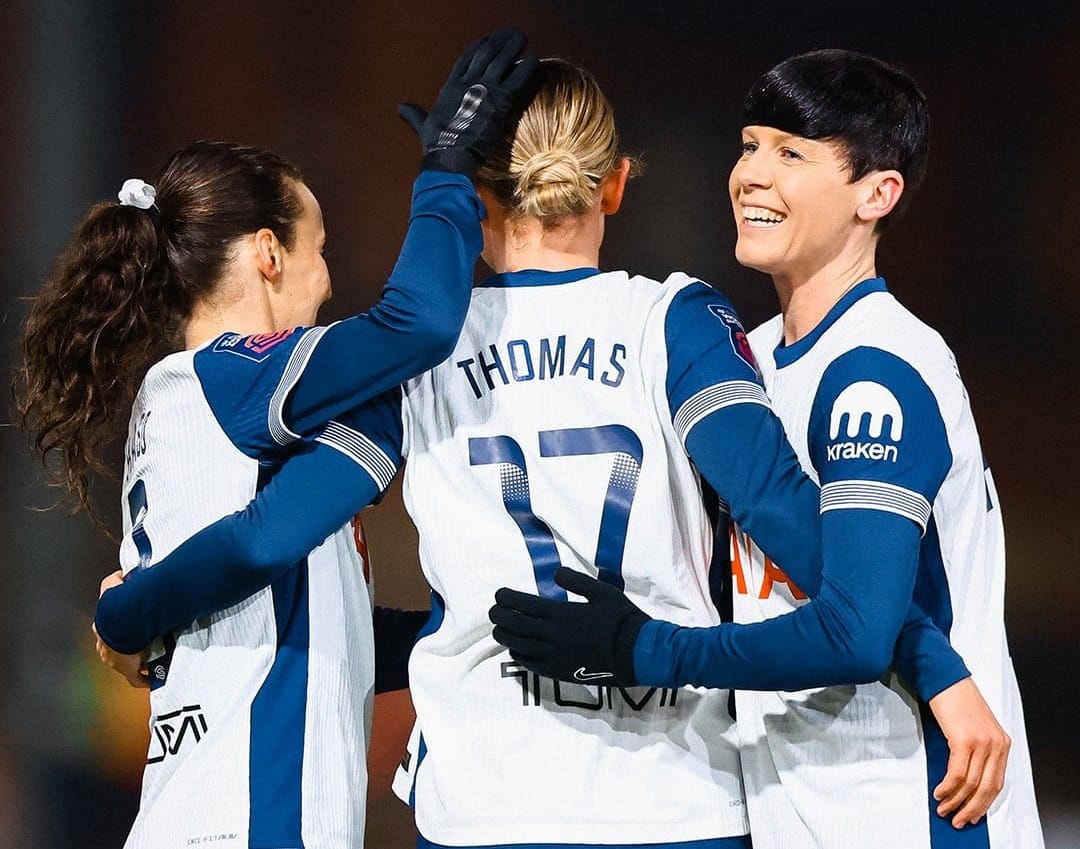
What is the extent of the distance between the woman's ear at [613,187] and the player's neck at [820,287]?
0.19 metres

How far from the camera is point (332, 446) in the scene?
1335 mm

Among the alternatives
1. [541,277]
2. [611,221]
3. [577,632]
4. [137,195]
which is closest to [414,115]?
[541,277]

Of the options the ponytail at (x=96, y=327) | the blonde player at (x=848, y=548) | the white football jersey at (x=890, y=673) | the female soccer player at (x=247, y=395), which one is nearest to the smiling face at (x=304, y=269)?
the female soccer player at (x=247, y=395)

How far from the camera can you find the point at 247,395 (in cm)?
141

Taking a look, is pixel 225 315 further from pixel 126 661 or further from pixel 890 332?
pixel 890 332

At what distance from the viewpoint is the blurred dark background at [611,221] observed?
305cm

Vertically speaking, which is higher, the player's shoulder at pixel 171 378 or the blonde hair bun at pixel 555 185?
the blonde hair bun at pixel 555 185

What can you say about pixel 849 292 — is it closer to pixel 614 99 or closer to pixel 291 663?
pixel 291 663

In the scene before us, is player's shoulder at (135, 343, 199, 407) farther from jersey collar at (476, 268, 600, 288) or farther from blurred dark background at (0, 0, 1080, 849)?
blurred dark background at (0, 0, 1080, 849)

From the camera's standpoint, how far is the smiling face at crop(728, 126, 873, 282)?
1.38 metres

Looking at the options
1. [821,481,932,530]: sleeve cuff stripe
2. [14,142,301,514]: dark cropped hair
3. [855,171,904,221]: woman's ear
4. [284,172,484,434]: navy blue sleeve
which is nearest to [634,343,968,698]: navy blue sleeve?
[821,481,932,530]: sleeve cuff stripe

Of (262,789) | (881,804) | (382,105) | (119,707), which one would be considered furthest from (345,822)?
(382,105)

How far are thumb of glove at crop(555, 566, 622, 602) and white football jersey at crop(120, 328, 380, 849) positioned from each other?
0.91ft

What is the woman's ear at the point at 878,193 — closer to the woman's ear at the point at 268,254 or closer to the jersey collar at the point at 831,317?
the jersey collar at the point at 831,317
